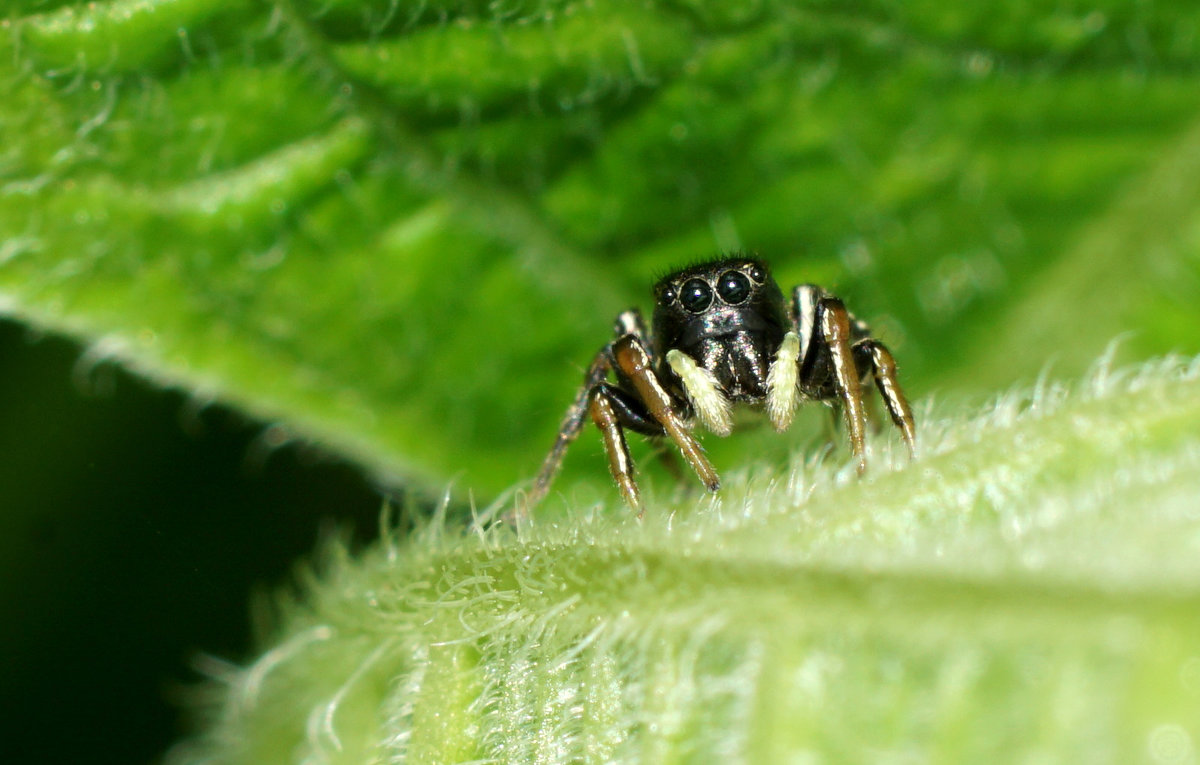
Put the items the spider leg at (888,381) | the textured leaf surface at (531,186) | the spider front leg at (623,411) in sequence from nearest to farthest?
the spider leg at (888,381) → the textured leaf surface at (531,186) → the spider front leg at (623,411)

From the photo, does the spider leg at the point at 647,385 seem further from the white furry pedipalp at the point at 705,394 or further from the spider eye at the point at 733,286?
the spider eye at the point at 733,286

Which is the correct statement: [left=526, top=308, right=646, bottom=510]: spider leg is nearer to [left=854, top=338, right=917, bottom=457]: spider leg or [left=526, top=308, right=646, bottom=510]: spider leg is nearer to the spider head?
the spider head

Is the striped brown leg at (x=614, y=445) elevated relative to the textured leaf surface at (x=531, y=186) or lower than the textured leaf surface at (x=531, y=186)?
lower

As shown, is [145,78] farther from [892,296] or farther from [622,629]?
[892,296]

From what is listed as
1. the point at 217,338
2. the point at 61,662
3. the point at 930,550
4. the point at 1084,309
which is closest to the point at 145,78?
the point at 217,338

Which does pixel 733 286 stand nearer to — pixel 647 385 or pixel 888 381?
pixel 647 385

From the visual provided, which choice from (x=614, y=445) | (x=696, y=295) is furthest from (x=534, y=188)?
(x=614, y=445)

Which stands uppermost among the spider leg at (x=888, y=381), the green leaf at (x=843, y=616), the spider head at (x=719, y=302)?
the spider head at (x=719, y=302)

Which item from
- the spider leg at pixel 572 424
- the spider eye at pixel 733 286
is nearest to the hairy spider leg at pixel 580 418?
the spider leg at pixel 572 424
